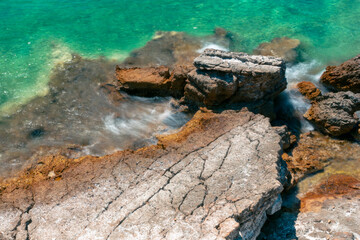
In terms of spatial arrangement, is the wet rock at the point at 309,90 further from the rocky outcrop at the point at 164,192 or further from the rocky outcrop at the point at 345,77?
the rocky outcrop at the point at 164,192

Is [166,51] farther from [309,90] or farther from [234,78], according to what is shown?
[309,90]

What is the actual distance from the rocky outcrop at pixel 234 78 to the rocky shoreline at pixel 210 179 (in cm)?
2

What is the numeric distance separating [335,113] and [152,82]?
4.88 meters

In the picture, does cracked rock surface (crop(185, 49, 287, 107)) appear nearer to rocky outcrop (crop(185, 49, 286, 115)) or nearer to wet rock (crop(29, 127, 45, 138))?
rocky outcrop (crop(185, 49, 286, 115))

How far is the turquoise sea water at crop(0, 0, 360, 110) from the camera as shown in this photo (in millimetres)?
10352

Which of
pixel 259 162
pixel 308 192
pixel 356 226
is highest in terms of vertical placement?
pixel 259 162

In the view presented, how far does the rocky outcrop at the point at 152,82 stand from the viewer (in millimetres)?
8355

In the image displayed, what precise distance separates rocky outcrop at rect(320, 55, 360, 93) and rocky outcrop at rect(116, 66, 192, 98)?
14.4 ft

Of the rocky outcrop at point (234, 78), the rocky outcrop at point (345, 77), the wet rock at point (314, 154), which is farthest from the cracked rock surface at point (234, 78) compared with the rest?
the rocky outcrop at point (345, 77)

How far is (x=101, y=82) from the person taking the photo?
927 centimetres

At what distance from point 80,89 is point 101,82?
665 mm

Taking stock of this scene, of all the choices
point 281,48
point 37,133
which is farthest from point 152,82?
point 281,48

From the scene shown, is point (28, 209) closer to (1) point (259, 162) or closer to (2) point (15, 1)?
(1) point (259, 162)

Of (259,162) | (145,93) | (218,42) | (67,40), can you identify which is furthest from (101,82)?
(259,162)
